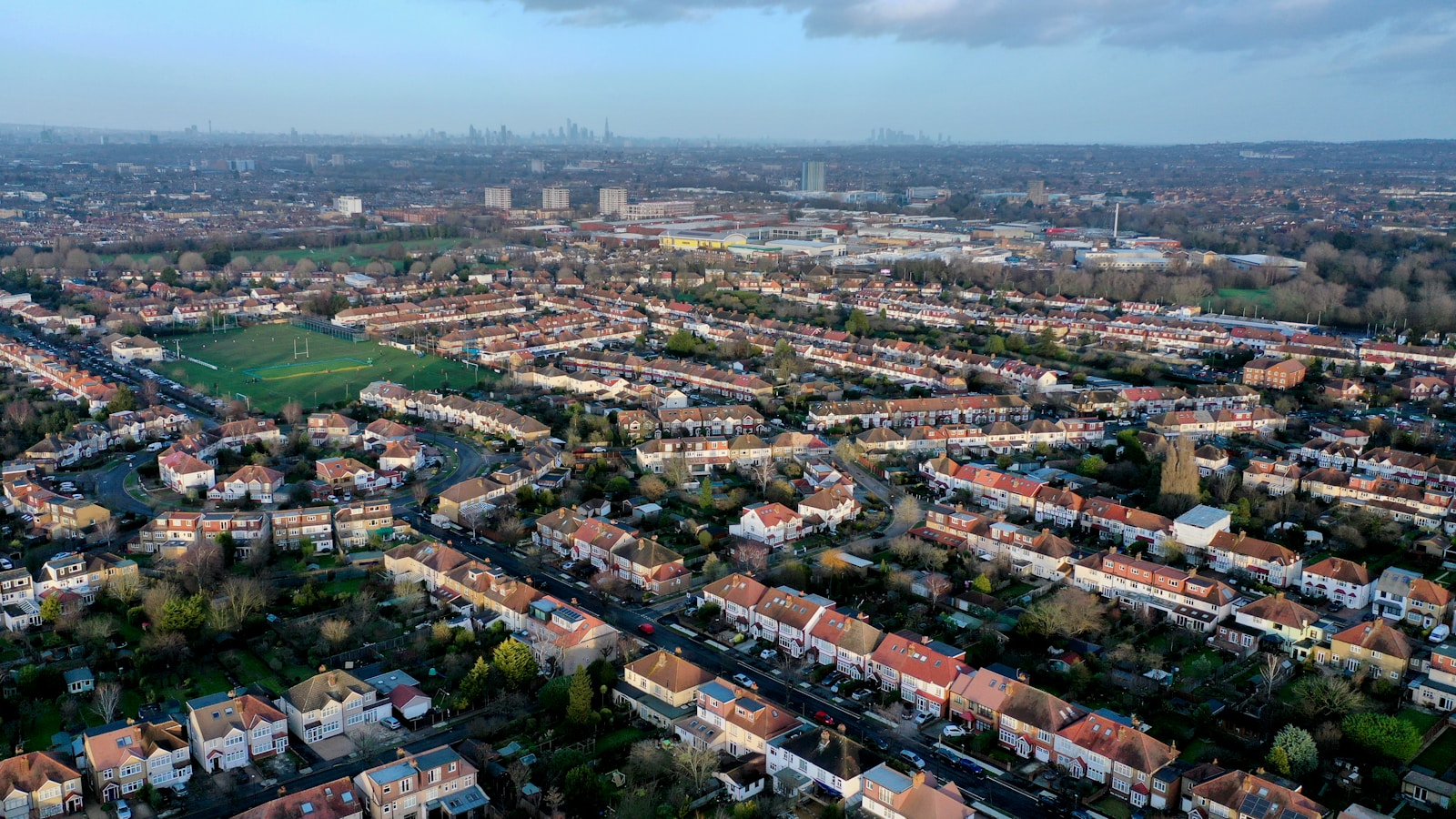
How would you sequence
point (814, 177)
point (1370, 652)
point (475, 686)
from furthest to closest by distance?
1. point (814, 177)
2. point (1370, 652)
3. point (475, 686)

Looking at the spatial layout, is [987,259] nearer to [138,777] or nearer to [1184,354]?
[1184,354]

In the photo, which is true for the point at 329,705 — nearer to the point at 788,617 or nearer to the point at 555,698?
the point at 555,698

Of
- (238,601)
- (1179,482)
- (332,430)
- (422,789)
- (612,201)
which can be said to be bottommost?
(422,789)

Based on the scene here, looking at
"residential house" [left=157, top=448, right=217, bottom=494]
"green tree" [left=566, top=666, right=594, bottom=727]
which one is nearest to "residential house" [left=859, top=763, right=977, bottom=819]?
"green tree" [left=566, top=666, right=594, bottom=727]

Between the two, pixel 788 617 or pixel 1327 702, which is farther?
pixel 788 617

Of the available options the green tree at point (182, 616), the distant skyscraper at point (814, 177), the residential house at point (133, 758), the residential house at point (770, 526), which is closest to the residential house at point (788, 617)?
the residential house at point (770, 526)

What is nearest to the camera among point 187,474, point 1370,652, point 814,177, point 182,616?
point 1370,652

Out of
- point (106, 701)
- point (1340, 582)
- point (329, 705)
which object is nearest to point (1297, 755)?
point (1340, 582)
